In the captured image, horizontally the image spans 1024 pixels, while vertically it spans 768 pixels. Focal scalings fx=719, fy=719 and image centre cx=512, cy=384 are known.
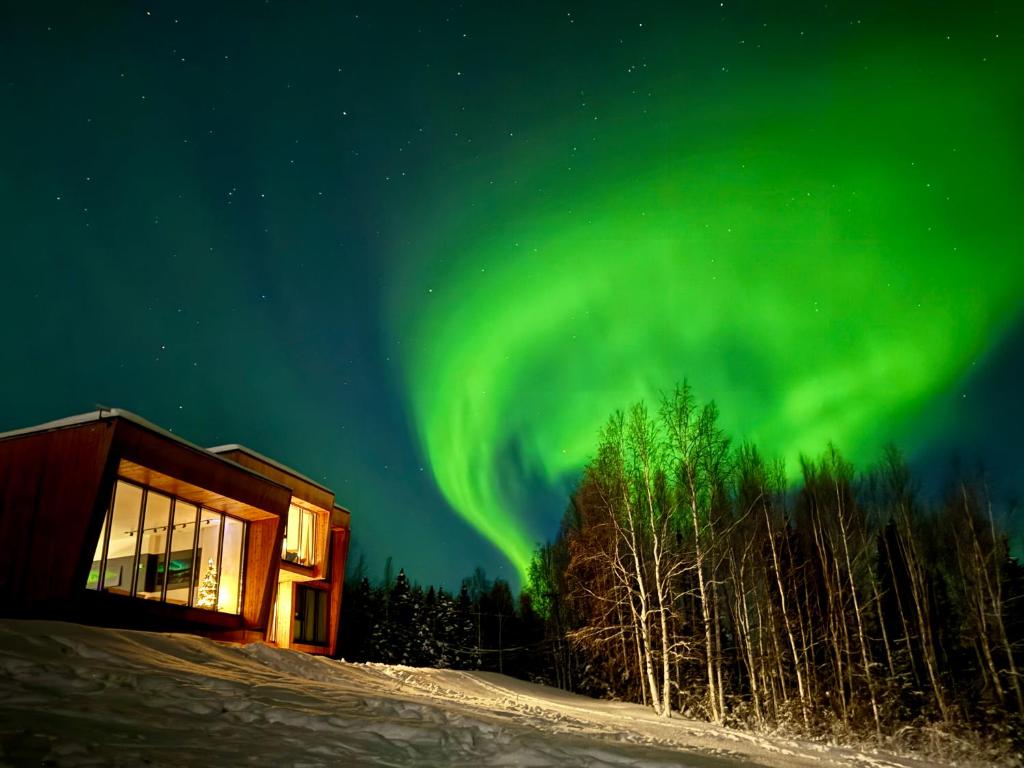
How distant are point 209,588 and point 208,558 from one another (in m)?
0.77

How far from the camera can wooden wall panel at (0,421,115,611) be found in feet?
46.4

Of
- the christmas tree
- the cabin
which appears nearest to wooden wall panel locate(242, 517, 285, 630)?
the cabin

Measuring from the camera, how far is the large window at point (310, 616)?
86.2ft

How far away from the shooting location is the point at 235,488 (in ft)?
60.8

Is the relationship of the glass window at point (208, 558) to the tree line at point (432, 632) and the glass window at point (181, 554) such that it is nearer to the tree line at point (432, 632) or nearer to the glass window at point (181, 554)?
the glass window at point (181, 554)

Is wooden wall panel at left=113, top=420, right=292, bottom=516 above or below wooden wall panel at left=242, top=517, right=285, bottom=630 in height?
above

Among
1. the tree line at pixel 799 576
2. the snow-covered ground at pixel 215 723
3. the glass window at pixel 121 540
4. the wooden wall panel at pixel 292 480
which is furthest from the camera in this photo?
the wooden wall panel at pixel 292 480

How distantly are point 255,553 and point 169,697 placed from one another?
13.6m

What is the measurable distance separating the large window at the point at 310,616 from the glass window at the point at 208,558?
25.1 ft

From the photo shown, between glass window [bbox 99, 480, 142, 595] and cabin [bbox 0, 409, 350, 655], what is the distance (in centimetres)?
2

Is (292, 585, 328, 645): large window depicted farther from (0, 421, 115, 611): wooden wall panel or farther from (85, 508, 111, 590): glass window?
(0, 421, 115, 611): wooden wall panel

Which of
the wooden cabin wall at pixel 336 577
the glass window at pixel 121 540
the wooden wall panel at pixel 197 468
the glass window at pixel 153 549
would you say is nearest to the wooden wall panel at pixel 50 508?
the wooden wall panel at pixel 197 468

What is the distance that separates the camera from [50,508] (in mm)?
14695

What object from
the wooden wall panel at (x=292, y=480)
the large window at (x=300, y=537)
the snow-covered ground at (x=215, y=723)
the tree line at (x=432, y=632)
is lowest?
the snow-covered ground at (x=215, y=723)
